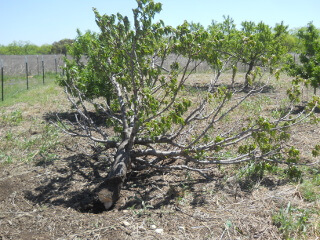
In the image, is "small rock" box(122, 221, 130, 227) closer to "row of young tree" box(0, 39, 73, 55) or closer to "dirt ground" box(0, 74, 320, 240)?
"dirt ground" box(0, 74, 320, 240)

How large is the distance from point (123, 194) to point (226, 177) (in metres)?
1.19

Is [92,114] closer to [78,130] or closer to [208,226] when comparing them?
[78,130]

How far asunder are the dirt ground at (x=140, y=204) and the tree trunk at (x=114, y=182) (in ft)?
0.35

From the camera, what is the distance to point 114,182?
→ 3527 millimetres

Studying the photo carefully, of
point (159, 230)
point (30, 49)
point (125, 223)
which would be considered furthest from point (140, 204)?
point (30, 49)

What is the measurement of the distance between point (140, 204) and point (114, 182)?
14.2 inches

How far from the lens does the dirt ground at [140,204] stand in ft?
9.45

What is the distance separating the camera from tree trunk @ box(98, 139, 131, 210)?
340 centimetres

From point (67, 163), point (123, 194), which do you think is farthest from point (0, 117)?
point (123, 194)

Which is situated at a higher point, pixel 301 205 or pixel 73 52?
pixel 73 52

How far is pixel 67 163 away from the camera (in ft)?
15.5

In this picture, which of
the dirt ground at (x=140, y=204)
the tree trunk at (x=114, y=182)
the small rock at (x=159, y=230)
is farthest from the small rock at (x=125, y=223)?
the tree trunk at (x=114, y=182)

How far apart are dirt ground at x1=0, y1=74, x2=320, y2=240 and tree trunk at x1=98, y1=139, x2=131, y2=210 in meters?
0.11

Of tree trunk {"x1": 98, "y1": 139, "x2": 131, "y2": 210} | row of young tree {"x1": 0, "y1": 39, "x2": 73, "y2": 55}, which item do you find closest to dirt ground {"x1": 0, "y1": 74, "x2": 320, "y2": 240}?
tree trunk {"x1": 98, "y1": 139, "x2": 131, "y2": 210}
